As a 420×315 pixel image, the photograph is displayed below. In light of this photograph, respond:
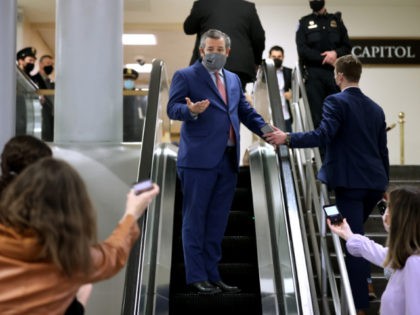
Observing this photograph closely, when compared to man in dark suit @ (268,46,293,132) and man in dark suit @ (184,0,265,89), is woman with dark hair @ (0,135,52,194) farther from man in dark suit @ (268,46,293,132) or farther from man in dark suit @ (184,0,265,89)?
man in dark suit @ (268,46,293,132)

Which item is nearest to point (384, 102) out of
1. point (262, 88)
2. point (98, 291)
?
point (262, 88)

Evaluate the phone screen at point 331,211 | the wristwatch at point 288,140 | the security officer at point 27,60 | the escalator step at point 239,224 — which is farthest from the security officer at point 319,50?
the security officer at point 27,60

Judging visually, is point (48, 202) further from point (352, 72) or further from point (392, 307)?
point (352, 72)

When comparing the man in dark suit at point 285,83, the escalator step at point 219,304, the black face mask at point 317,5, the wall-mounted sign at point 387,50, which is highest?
the wall-mounted sign at point 387,50

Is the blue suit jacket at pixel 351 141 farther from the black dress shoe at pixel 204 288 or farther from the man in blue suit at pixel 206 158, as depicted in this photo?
the black dress shoe at pixel 204 288

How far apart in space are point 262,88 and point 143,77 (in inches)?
569

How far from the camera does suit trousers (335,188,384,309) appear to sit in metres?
5.29

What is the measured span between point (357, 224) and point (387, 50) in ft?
33.1

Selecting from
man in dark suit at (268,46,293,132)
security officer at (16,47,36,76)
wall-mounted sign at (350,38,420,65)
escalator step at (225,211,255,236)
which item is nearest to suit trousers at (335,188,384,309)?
escalator step at (225,211,255,236)

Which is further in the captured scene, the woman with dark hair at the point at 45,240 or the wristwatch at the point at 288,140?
the wristwatch at the point at 288,140

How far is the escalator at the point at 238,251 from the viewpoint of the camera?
5238 mm

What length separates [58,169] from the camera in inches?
104

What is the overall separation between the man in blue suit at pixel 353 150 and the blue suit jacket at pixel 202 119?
40cm

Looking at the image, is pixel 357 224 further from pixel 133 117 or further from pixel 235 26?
pixel 133 117
